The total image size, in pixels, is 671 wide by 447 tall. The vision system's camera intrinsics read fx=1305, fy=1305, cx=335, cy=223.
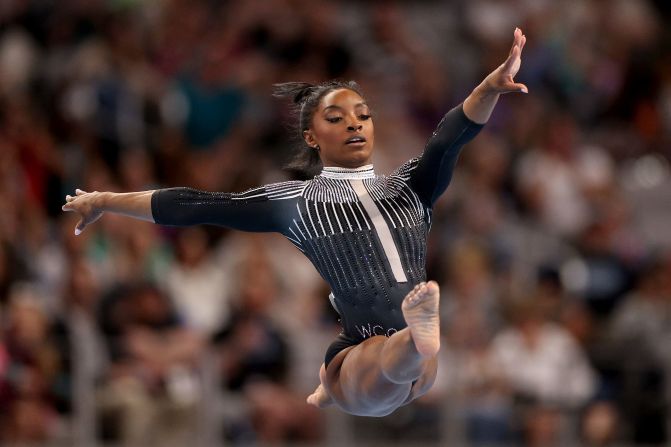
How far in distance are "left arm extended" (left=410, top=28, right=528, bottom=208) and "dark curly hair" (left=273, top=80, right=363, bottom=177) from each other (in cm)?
44

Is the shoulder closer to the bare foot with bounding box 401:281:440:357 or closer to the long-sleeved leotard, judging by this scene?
the long-sleeved leotard

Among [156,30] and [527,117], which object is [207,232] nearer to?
[156,30]

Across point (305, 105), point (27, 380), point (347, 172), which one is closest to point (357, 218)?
point (347, 172)

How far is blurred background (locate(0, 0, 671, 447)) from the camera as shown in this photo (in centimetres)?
884

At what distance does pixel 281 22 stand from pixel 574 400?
4.48 meters

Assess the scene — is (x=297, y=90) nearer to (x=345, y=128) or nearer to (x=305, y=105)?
(x=305, y=105)

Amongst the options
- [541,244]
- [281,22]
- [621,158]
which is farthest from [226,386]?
[621,158]

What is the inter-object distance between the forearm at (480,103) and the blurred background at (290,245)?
143 inches

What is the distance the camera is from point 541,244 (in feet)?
35.8

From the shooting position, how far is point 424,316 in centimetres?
515

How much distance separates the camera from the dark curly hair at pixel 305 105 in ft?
19.1

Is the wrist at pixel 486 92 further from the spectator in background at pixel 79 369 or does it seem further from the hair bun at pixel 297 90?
the spectator in background at pixel 79 369

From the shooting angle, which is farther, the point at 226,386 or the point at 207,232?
the point at 207,232

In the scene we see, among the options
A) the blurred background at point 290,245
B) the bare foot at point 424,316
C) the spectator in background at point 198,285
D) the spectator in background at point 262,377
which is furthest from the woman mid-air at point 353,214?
the spectator in background at point 198,285
